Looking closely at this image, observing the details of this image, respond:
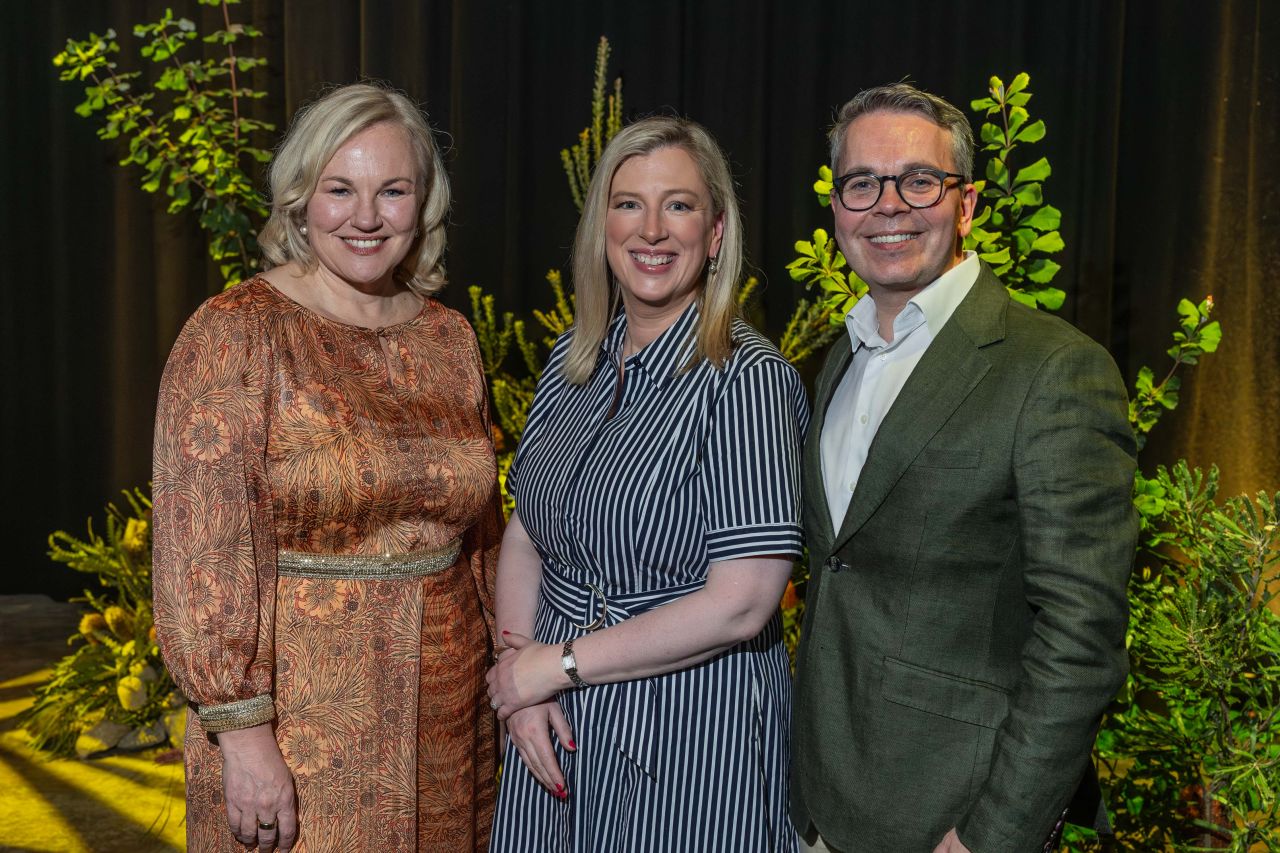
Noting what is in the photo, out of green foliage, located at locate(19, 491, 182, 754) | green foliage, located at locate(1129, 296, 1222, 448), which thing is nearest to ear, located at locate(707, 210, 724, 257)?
green foliage, located at locate(1129, 296, 1222, 448)

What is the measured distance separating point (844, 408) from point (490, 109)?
252 cm

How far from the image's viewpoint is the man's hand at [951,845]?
4.37 ft

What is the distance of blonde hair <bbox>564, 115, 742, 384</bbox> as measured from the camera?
165cm

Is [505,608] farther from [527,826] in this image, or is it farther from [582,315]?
[582,315]

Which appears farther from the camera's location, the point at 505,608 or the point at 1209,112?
the point at 1209,112

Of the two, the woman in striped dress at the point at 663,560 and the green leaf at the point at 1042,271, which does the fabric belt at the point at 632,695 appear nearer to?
the woman in striped dress at the point at 663,560

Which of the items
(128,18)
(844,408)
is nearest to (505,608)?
(844,408)

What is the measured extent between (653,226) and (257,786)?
954mm

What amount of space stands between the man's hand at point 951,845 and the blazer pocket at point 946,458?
0.43 m

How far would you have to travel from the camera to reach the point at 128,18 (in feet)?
14.8

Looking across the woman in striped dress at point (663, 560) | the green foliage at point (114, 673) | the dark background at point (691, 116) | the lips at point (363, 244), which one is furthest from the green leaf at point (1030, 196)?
the green foliage at point (114, 673)

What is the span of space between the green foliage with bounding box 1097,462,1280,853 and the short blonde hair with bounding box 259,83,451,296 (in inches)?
56.9

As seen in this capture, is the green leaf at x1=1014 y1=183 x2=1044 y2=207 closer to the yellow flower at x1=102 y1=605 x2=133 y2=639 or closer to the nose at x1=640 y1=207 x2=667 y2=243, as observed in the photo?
the nose at x1=640 y1=207 x2=667 y2=243

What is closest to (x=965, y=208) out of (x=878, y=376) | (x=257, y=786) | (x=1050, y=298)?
(x=878, y=376)
